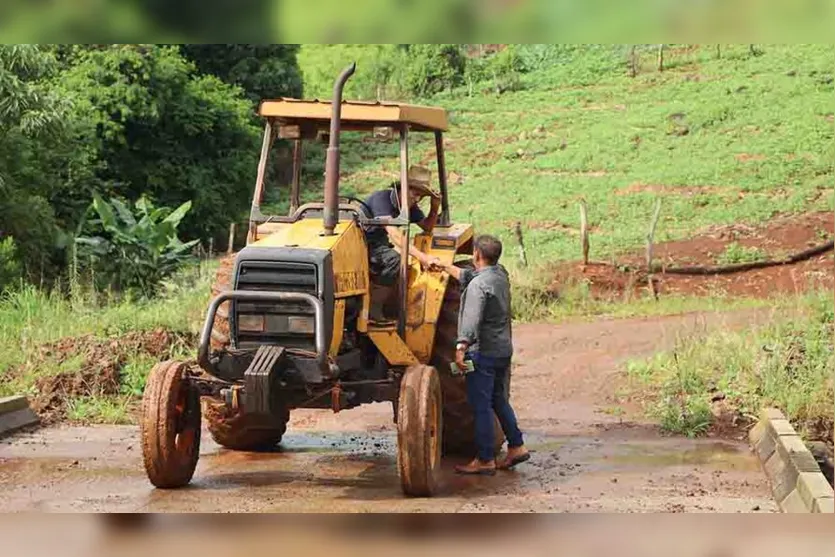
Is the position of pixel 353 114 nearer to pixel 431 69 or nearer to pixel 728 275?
pixel 728 275

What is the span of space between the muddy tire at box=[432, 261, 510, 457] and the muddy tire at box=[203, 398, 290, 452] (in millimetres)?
1101

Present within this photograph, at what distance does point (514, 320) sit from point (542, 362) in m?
2.94

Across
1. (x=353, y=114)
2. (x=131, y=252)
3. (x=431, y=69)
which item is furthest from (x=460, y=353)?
(x=431, y=69)

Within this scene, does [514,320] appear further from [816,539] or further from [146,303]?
[816,539]

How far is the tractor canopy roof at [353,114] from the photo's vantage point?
7680 mm

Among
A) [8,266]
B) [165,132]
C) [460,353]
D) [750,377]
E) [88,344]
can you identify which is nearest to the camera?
[460,353]

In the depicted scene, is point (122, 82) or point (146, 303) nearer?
point (146, 303)

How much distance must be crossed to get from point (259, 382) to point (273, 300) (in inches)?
21.3

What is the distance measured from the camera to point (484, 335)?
7.45m

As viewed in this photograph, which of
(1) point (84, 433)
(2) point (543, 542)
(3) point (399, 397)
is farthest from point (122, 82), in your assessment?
A: (2) point (543, 542)

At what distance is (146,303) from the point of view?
1380 centimetres

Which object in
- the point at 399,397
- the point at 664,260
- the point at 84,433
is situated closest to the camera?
the point at 399,397
